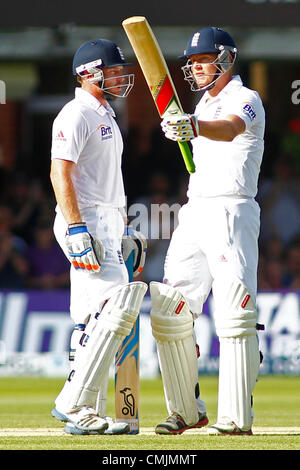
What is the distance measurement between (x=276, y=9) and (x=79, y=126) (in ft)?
14.7

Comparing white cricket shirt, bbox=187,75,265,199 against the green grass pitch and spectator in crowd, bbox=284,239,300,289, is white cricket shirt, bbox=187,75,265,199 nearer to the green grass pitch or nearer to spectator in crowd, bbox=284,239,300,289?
the green grass pitch

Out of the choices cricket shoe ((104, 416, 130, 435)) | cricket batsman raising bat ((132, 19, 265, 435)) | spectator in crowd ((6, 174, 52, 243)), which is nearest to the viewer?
cricket shoe ((104, 416, 130, 435))

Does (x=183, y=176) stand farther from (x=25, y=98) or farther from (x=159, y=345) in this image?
(x=159, y=345)

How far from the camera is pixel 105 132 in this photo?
5.80m

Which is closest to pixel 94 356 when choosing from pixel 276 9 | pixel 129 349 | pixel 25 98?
pixel 129 349

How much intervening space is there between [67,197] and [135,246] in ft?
1.98

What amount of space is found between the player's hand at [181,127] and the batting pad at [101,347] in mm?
764

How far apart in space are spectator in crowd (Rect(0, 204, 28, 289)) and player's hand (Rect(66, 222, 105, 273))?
5.92m

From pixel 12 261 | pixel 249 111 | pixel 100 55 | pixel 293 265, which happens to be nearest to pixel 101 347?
pixel 249 111

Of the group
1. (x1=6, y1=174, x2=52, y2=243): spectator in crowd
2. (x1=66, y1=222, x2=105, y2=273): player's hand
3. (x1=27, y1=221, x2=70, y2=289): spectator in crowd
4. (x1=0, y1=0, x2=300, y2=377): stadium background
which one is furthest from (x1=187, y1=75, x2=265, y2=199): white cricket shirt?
(x1=6, y1=174, x2=52, y2=243): spectator in crowd

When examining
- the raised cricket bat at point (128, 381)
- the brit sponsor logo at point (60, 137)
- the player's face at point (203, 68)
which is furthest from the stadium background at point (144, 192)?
the raised cricket bat at point (128, 381)

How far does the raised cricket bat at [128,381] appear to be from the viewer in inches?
228

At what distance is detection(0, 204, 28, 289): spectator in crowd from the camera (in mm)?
11430

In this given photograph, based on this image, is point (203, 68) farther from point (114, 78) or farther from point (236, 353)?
point (236, 353)
